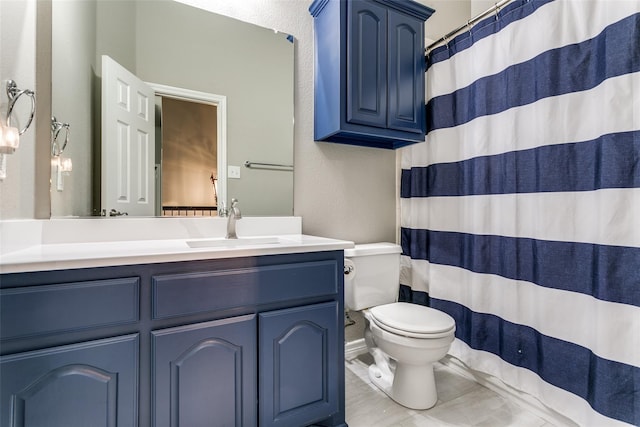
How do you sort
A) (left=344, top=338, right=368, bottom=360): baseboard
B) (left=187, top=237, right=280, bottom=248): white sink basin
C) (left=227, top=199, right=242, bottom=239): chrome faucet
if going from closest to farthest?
(left=187, top=237, right=280, bottom=248): white sink basin < (left=227, top=199, right=242, bottom=239): chrome faucet < (left=344, top=338, right=368, bottom=360): baseboard

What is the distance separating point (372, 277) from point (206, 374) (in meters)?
1.07

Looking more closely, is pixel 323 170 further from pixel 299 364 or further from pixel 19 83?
pixel 19 83

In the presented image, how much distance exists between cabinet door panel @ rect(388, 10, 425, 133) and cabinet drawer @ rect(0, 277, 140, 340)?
1.51 m

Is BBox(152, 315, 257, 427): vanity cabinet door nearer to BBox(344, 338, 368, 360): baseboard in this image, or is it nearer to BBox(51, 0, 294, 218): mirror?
BBox(51, 0, 294, 218): mirror

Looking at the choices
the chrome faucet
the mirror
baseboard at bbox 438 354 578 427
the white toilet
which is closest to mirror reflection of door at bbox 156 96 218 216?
the mirror

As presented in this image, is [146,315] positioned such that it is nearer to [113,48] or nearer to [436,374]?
[113,48]

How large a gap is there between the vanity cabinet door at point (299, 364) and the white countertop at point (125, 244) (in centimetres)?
28

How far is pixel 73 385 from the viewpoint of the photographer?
2.91 feet

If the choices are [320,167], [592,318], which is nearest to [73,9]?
[320,167]

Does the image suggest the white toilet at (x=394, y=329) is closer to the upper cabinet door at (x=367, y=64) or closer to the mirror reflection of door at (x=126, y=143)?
the upper cabinet door at (x=367, y=64)

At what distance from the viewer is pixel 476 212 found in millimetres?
1646

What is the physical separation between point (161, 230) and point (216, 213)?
27cm

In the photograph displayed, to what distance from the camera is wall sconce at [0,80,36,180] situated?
1.02m

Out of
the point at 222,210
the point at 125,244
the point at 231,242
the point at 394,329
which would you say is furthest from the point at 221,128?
the point at 394,329
